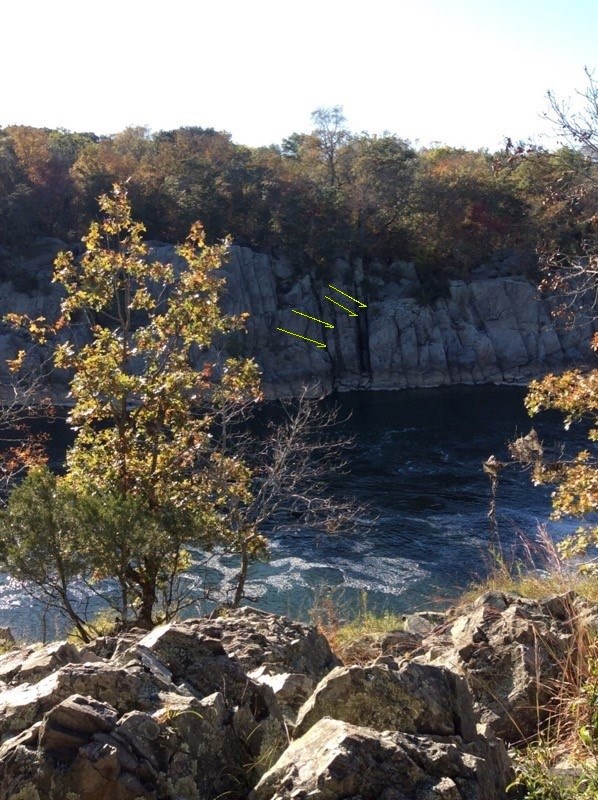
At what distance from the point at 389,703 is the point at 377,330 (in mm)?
47660

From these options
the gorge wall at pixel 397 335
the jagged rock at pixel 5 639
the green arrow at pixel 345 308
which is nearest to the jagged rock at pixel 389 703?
the jagged rock at pixel 5 639

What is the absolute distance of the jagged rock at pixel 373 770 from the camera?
325cm

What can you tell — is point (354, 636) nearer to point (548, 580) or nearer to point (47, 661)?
point (548, 580)

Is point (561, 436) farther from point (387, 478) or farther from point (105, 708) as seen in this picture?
point (105, 708)

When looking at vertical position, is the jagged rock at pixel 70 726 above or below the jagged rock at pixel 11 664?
above

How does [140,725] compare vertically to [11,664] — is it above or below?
above

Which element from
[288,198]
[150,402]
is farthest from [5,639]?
[288,198]

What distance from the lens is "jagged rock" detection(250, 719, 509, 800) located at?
325 cm

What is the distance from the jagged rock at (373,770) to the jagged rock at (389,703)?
1.00 ft

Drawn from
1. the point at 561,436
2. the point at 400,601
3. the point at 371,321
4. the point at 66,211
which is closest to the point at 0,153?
the point at 66,211

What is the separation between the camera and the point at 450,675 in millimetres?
4266

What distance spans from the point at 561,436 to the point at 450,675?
31.7 m

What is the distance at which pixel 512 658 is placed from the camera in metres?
5.68

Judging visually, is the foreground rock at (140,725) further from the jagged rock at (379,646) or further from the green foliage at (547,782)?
the jagged rock at (379,646)
